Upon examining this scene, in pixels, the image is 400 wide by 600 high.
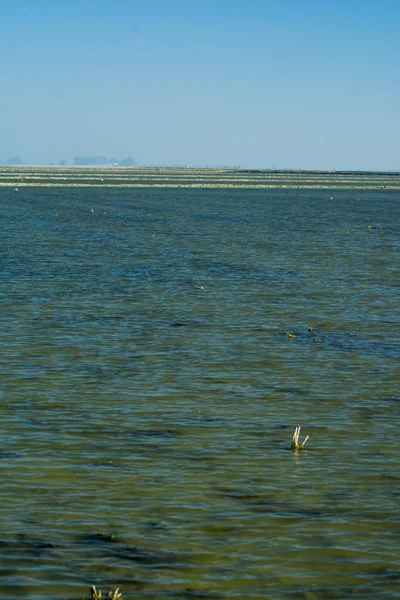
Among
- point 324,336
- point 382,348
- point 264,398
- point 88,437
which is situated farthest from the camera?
point 324,336

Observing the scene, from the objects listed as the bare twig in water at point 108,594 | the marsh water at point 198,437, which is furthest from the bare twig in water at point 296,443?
the bare twig in water at point 108,594

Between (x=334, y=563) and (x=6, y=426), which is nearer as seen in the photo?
(x=334, y=563)

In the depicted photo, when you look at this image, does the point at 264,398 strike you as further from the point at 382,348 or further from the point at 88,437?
the point at 382,348

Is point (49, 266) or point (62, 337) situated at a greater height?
point (49, 266)

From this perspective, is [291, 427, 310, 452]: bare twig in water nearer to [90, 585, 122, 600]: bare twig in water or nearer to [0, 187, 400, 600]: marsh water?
[0, 187, 400, 600]: marsh water

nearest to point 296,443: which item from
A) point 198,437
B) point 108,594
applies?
point 198,437

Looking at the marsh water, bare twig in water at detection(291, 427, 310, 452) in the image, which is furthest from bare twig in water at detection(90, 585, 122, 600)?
bare twig in water at detection(291, 427, 310, 452)

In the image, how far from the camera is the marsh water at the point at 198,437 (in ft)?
30.1

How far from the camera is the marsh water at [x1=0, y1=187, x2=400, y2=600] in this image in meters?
9.19

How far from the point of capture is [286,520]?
34.2 ft

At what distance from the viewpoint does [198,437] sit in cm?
1351

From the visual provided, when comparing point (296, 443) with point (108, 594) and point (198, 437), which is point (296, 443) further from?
point (108, 594)

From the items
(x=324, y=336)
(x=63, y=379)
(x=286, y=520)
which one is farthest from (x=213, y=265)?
(x=286, y=520)

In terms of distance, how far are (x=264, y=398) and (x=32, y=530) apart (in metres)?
6.67
